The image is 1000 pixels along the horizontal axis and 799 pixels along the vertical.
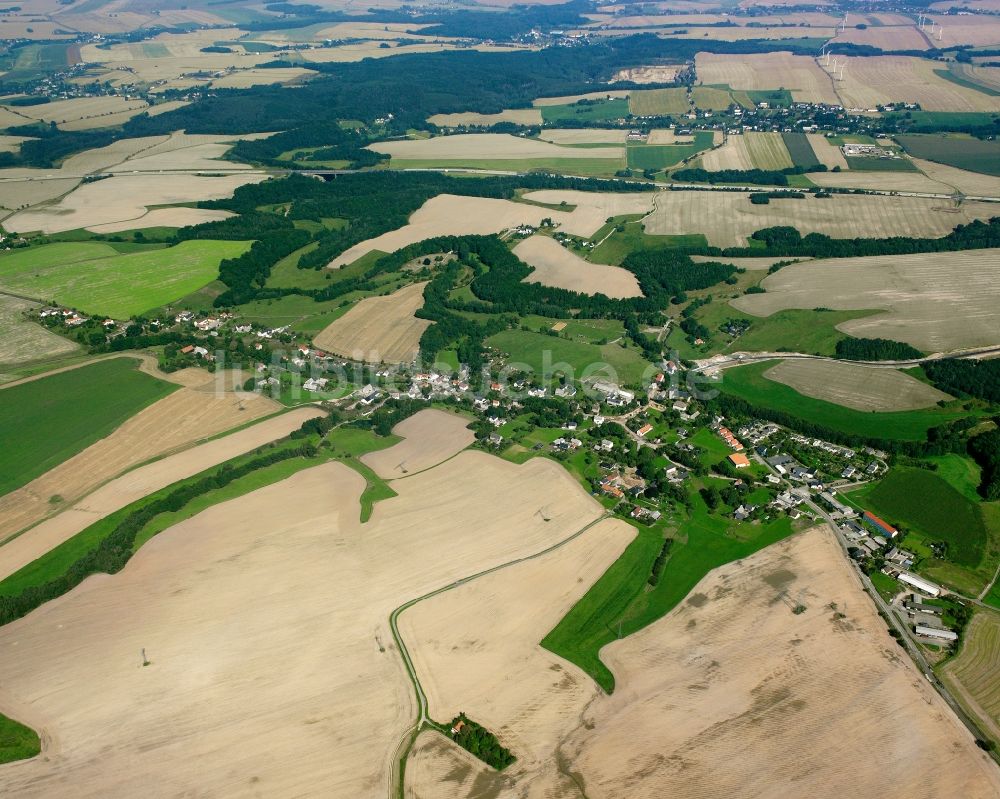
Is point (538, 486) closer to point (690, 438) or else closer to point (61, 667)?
point (690, 438)

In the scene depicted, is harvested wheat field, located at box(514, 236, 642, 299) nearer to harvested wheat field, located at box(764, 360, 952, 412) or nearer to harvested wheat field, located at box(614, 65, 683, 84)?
harvested wheat field, located at box(764, 360, 952, 412)

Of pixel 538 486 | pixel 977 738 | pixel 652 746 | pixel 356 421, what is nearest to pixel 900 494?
pixel 977 738

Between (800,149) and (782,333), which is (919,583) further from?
(800,149)

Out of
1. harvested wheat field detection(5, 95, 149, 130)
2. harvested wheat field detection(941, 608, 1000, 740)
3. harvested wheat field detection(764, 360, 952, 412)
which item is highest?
harvested wheat field detection(5, 95, 149, 130)

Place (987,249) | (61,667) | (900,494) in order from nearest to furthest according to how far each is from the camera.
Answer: (61,667), (900,494), (987,249)

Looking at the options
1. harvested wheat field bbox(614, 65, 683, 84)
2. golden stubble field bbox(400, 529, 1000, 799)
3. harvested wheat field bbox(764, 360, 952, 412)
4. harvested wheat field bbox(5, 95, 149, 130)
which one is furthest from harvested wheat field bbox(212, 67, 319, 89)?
golden stubble field bbox(400, 529, 1000, 799)

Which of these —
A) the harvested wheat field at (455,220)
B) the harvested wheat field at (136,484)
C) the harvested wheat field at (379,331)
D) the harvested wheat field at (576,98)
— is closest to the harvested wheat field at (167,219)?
the harvested wheat field at (455,220)
